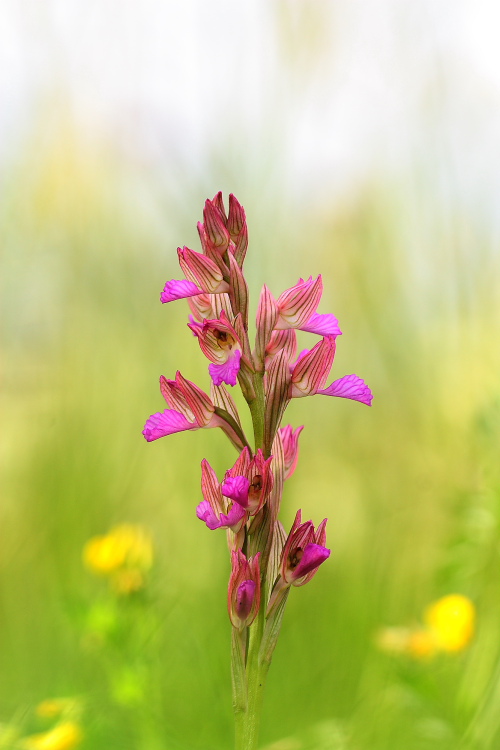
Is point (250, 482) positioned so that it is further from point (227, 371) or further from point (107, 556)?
point (107, 556)

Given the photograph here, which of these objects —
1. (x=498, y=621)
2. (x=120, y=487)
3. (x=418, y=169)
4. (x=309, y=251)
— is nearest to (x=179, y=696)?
(x=120, y=487)

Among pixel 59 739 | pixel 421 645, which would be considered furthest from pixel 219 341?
pixel 421 645

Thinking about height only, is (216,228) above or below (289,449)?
above

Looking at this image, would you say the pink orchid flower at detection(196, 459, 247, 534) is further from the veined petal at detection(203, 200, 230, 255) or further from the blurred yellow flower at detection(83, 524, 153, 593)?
the blurred yellow flower at detection(83, 524, 153, 593)

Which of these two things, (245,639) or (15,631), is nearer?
(245,639)

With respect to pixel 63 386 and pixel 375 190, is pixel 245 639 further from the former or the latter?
pixel 375 190

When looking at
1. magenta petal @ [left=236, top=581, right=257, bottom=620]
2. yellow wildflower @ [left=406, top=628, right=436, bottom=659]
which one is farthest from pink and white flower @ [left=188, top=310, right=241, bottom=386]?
yellow wildflower @ [left=406, top=628, right=436, bottom=659]

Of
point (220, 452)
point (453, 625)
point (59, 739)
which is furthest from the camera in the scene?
point (220, 452)
